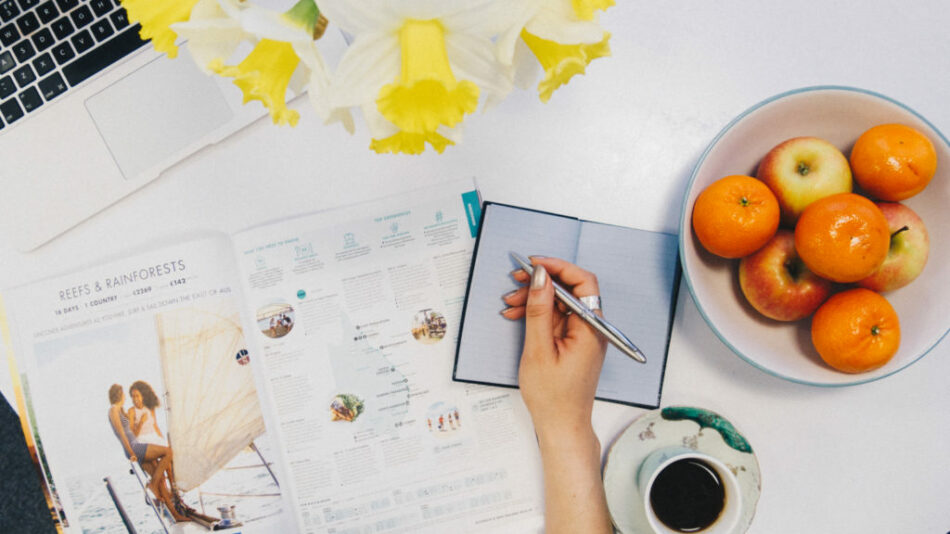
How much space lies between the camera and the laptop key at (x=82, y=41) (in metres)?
0.60

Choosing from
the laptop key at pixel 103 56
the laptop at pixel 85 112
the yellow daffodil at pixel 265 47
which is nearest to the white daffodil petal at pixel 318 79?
the yellow daffodil at pixel 265 47

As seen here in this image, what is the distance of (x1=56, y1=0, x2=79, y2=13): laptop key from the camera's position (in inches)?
23.4

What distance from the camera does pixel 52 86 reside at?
1.98ft

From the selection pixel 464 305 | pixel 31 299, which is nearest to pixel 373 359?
pixel 464 305

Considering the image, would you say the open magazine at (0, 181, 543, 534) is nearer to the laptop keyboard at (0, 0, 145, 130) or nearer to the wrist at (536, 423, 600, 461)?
the wrist at (536, 423, 600, 461)

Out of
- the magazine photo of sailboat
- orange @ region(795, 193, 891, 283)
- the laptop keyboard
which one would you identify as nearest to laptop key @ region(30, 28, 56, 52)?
the laptop keyboard

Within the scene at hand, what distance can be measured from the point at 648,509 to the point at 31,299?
26.1 inches

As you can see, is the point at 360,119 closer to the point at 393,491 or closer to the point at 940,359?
the point at 393,491

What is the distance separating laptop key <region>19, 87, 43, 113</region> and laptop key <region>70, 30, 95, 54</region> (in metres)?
0.06

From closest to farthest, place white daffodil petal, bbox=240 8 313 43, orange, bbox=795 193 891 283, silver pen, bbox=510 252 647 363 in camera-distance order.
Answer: white daffodil petal, bbox=240 8 313 43, orange, bbox=795 193 891 283, silver pen, bbox=510 252 647 363

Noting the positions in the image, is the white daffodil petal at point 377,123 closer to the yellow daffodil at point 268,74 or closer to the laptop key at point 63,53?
the yellow daffodil at point 268,74

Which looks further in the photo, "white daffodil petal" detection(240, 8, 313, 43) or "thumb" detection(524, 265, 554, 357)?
A: "thumb" detection(524, 265, 554, 357)

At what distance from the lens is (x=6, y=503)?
1.06 m

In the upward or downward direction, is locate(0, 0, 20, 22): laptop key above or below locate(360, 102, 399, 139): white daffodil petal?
above
